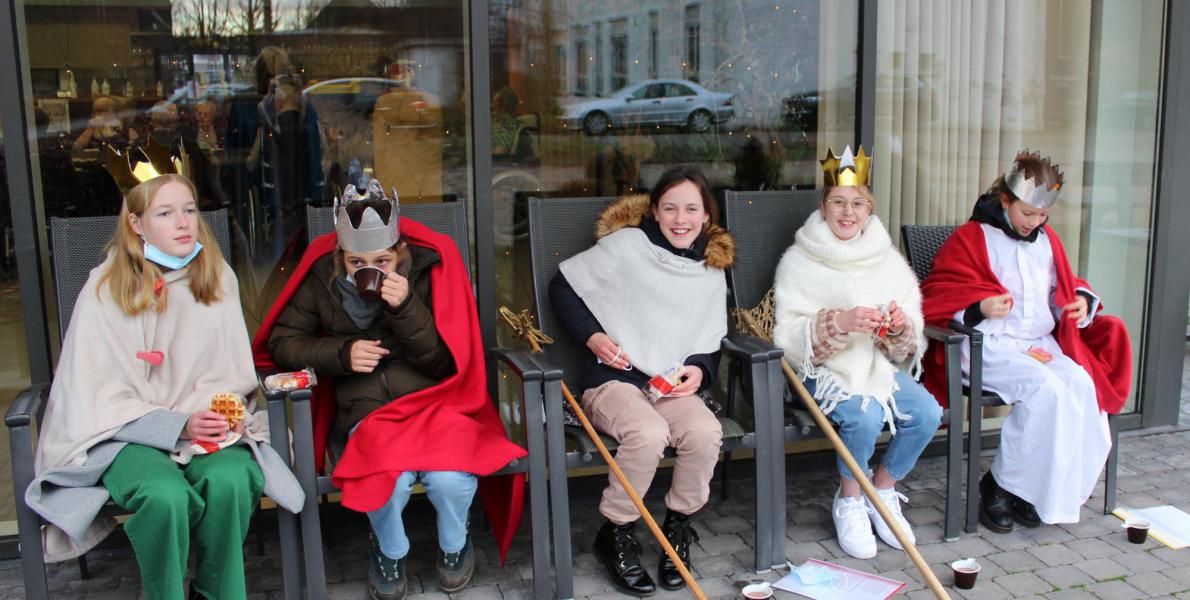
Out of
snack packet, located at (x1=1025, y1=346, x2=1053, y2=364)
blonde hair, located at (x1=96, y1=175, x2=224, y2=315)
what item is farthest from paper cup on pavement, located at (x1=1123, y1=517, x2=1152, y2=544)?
blonde hair, located at (x1=96, y1=175, x2=224, y2=315)

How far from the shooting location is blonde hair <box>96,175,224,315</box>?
300 cm

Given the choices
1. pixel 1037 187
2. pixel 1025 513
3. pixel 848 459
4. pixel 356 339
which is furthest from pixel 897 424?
pixel 356 339

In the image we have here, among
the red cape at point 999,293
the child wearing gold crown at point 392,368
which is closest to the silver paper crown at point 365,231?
the child wearing gold crown at point 392,368

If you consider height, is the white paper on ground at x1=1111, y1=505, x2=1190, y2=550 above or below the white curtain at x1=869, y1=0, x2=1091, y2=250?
below

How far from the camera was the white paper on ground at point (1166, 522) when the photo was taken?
3711 millimetres

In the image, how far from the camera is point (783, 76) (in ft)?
15.4

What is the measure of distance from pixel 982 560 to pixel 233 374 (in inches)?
99.8

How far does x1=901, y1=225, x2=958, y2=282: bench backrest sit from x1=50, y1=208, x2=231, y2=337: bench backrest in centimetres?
295

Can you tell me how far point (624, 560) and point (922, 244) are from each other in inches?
72.7

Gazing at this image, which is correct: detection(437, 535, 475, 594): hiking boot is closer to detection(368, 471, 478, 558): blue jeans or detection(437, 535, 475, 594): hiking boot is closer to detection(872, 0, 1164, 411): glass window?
detection(368, 471, 478, 558): blue jeans

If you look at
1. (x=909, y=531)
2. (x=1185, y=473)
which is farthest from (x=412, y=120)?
(x=1185, y=473)

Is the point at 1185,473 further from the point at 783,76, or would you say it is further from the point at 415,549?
the point at 415,549

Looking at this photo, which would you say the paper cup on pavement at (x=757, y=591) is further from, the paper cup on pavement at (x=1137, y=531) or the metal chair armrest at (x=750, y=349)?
the paper cup on pavement at (x=1137, y=531)

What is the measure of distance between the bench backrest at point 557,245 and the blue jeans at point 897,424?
2.82 feet
